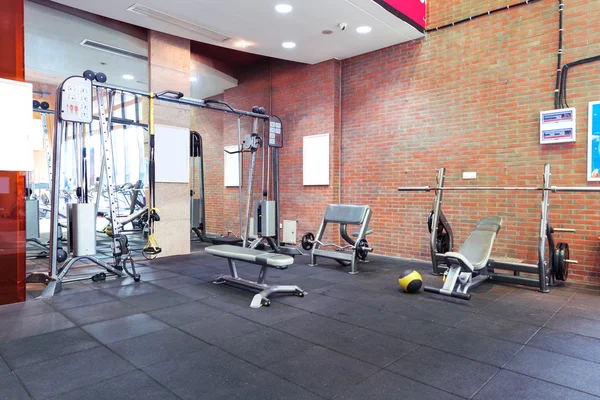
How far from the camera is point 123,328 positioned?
8.85 ft

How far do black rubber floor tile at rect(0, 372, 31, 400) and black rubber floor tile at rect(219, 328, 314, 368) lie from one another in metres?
1.03

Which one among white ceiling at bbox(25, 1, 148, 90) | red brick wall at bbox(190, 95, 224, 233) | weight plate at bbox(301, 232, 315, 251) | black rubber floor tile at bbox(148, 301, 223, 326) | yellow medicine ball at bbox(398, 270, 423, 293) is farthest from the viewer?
red brick wall at bbox(190, 95, 224, 233)

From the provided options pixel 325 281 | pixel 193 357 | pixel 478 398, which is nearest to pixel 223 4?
pixel 325 281

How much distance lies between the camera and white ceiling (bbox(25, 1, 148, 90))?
4703 mm

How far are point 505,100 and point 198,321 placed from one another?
438cm

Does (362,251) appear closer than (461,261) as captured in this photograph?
No

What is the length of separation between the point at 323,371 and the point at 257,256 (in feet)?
4.99

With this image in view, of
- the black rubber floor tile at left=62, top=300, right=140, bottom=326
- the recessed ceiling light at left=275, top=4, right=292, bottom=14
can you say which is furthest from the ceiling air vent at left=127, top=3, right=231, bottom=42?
the black rubber floor tile at left=62, top=300, right=140, bottom=326

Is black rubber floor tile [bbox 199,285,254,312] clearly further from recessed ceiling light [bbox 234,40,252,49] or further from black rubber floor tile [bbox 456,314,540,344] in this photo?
recessed ceiling light [bbox 234,40,252,49]

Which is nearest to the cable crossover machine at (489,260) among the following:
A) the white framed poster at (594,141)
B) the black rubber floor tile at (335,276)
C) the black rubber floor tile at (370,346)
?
the white framed poster at (594,141)

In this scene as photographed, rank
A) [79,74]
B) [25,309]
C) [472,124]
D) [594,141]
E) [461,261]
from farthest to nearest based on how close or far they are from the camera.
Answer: [79,74]
[472,124]
[594,141]
[461,261]
[25,309]

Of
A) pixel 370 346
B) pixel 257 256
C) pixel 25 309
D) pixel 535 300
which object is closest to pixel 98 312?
pixel 25 309

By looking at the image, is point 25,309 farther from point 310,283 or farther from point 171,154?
point 171,154

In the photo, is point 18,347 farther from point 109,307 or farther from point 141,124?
point 141,124
